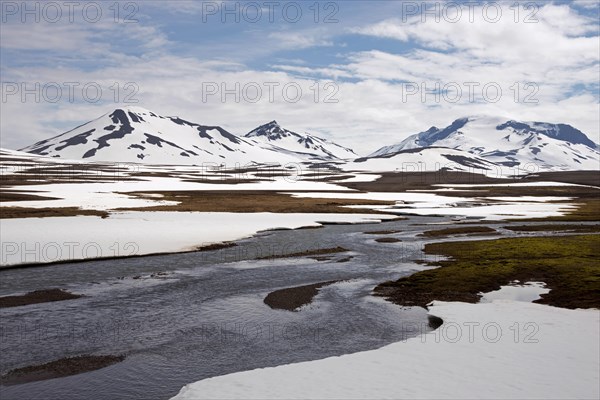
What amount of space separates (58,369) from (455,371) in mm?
13412

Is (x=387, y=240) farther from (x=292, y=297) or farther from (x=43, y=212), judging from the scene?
(x=43, y=212)

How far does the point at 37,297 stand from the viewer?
2703 cm

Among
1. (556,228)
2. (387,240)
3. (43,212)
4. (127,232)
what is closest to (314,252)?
(387,240)

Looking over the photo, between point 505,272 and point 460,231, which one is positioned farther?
point 460,231

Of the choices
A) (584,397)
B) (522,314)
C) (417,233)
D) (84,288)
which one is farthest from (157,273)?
(417,233)

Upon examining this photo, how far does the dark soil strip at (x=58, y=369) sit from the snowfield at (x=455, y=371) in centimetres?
412

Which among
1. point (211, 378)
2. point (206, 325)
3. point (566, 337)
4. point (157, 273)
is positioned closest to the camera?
point (211, 378)

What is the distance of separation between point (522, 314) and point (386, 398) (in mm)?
11567

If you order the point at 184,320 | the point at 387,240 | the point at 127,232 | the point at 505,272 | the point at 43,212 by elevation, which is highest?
the point at 43,212

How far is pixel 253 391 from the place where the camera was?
16.2 m

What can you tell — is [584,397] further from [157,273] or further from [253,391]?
[157,273]

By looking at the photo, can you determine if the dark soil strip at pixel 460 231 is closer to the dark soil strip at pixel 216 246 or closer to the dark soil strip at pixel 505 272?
the dark soil strip at pixel 505 272

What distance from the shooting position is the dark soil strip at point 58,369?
17.2 m

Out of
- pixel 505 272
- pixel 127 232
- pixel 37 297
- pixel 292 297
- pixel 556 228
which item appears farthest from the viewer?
pixel 556 228
